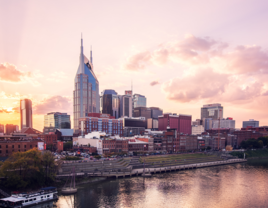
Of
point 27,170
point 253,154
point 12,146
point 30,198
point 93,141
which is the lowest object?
point 253,154

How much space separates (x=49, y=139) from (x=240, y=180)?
124 metres

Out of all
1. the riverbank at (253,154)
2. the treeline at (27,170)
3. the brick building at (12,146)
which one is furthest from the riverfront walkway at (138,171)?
the riverbank at (253,154)

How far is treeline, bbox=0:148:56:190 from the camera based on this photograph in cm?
6731

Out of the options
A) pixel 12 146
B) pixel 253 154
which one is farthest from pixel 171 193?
pixel 253 154

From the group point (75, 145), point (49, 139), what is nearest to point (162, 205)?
point (75, 145)

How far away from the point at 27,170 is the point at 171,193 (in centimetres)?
4607

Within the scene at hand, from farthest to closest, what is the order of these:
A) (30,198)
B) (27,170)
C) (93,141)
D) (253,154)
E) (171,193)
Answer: (253,154) < (93,141) < (171,193) < (27,170) < (30,198)

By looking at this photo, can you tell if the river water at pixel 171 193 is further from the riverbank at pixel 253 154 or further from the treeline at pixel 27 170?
the riverbank at pixel 253 154

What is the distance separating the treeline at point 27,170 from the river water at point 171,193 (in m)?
9.97

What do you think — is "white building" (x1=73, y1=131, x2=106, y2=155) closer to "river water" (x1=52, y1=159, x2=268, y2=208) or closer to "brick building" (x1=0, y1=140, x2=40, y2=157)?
"brick building" (x1=0, y1=140, x2=40, y2=157)

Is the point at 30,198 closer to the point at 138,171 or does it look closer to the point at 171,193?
the point at 171,193

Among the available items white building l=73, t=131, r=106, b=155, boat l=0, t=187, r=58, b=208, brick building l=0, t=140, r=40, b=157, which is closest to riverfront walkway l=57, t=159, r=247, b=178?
boat l=0, t=187, r=58, b=208

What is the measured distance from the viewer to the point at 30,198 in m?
62.4

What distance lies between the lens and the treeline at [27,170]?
67312 mm
